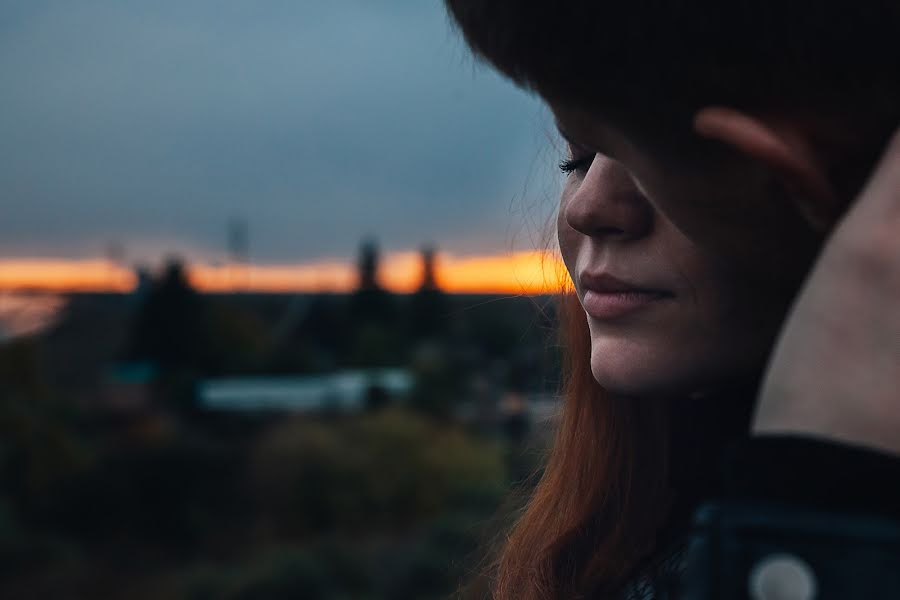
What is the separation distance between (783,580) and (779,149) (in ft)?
0.81

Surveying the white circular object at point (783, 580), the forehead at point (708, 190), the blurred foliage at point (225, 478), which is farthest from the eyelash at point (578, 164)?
the blurred foliage at point (225, 478)

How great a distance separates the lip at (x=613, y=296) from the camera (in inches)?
35.1

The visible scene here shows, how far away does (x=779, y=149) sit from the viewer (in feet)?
2.01

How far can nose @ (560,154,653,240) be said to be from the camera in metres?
0.90

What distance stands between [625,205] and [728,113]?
0.29 m

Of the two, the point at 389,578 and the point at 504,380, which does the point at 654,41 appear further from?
the point at 504,380

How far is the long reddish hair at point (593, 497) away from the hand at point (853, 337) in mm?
657

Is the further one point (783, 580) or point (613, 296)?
point (613, 296)

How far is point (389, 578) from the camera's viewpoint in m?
15.2

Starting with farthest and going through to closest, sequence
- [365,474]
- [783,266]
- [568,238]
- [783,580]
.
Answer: [365,474], [568,238], [783,266], [783,580]

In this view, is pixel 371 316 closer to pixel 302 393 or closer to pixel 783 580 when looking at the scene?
pixel 302 393

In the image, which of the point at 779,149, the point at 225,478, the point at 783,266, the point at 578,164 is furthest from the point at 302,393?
the point at 779,149

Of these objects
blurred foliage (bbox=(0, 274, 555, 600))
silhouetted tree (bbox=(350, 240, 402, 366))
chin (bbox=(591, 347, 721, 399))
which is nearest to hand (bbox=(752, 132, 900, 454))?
chin (bbox=(591, 347, 721, 399))

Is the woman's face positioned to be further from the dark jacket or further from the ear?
the dark jacket
